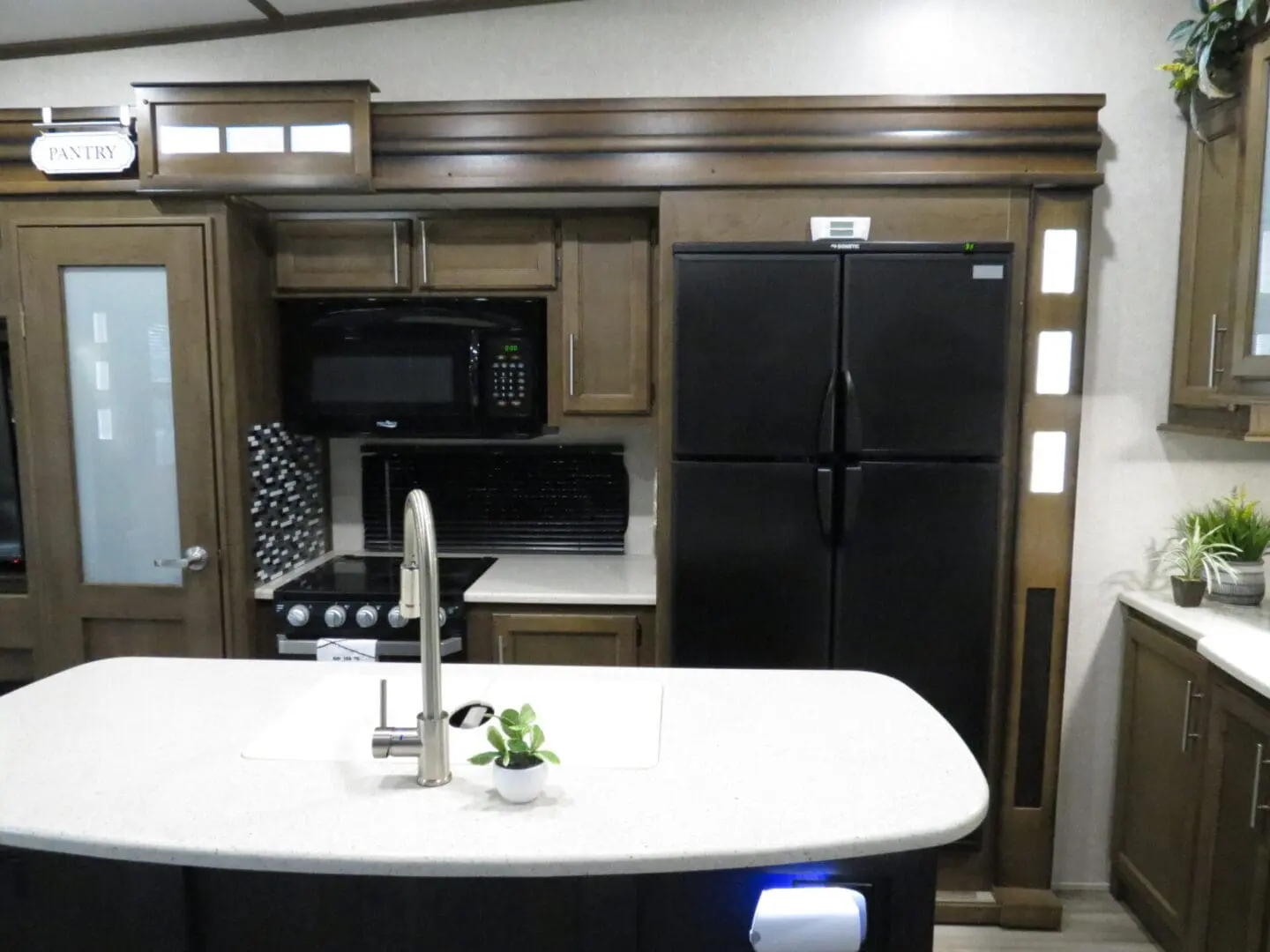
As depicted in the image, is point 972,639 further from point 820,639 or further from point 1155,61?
point 1155,61

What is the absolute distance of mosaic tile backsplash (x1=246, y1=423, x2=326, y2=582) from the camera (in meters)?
2.57

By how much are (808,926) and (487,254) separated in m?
2.14

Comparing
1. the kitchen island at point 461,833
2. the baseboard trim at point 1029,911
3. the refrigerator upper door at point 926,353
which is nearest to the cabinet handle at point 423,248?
the refrigerator upper door at point 926,353

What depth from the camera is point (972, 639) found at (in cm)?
229

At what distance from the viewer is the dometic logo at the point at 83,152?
2367mm

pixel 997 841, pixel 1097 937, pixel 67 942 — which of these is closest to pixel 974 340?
pixel 997 841

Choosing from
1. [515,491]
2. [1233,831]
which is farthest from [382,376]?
[1233,831]

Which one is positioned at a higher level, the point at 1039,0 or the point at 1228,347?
the point at 1039,0

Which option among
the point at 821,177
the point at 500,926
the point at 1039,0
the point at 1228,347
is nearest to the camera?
the point at 500,926

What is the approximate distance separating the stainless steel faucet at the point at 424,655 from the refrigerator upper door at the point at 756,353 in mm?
1197

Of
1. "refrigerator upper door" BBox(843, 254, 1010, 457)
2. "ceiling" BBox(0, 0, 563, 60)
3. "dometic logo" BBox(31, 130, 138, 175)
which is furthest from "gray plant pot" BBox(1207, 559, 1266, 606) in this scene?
"dometic logo" BBox(31, 130, 138, 175)

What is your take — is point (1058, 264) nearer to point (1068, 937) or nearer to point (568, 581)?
point (568, 581)

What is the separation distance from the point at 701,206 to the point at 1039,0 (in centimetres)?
120

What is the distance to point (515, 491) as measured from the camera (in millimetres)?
2996
